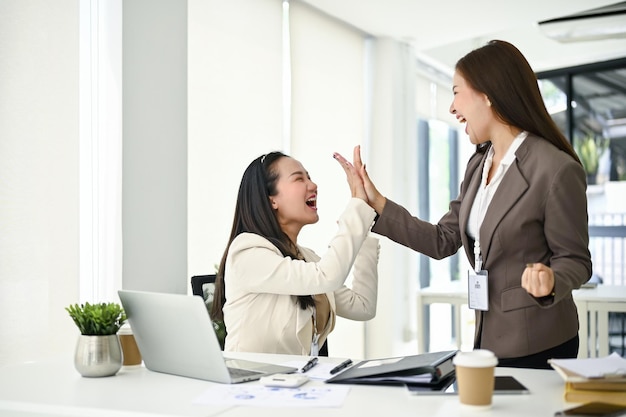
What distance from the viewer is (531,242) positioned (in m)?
1.97

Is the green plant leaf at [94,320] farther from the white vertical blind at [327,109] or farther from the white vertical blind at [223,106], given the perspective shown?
the white vertical blind at [327,109]

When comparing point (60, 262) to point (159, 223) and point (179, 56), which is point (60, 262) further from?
point (179, 56)

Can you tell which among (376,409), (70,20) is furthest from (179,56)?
(376,409)

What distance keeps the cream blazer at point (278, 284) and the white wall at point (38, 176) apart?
124 centimetres

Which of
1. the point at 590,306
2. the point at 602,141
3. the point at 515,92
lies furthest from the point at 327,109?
the point at 602,141

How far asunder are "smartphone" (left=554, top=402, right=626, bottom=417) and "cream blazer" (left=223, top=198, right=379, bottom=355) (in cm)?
90

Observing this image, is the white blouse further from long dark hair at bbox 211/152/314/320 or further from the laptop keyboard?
the laptop keyboard

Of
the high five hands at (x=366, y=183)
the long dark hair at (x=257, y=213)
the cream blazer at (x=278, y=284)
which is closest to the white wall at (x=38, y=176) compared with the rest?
the long dark hair at (x=257, y=213)

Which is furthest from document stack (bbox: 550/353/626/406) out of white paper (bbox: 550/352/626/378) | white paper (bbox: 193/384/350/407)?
white paper (bbox: 193/384/350/407)

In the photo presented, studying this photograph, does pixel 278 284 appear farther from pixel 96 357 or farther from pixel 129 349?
pixel 96 357

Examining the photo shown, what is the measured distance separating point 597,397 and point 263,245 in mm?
1101

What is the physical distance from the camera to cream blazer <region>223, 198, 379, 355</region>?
2.10m

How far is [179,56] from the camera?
392cm

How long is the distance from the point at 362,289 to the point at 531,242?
2.37ft
